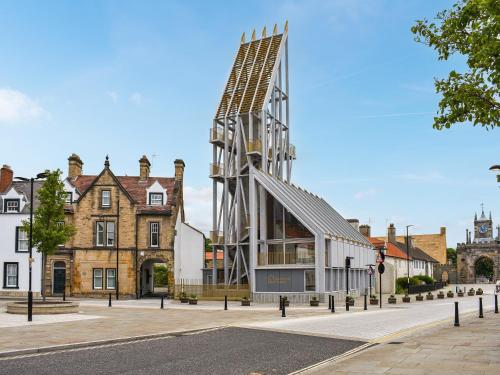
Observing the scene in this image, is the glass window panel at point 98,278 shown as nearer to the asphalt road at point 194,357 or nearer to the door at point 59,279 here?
the door at point 59,279

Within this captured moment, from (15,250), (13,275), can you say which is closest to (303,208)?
(15,250)

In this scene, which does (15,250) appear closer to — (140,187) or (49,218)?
(140,187)

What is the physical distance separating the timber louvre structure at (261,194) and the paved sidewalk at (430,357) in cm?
2354

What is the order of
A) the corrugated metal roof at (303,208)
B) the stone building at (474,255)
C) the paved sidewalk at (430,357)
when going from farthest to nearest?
1. the stone building at (474,255)
2. the corrugated metal roof at (303,208)
3. the paved sidewalk at (430,357)

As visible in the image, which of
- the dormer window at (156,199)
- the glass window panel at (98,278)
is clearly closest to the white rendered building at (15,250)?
the glass window panel at (98,278)

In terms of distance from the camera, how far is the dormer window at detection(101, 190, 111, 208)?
48.9m

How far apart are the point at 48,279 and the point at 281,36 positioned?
1195 inches

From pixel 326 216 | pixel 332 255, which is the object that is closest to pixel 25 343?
pixel 332 255

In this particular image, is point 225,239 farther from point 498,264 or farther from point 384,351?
point 498,264

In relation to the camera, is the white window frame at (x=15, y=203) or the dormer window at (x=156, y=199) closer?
the white window frame at (x=15, y=203)

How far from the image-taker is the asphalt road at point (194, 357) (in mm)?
12555

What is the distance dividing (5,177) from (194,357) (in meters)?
43.8

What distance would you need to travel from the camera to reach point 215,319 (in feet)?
86.4

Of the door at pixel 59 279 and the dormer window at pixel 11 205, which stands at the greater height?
the dormer window at pixel 11 205
